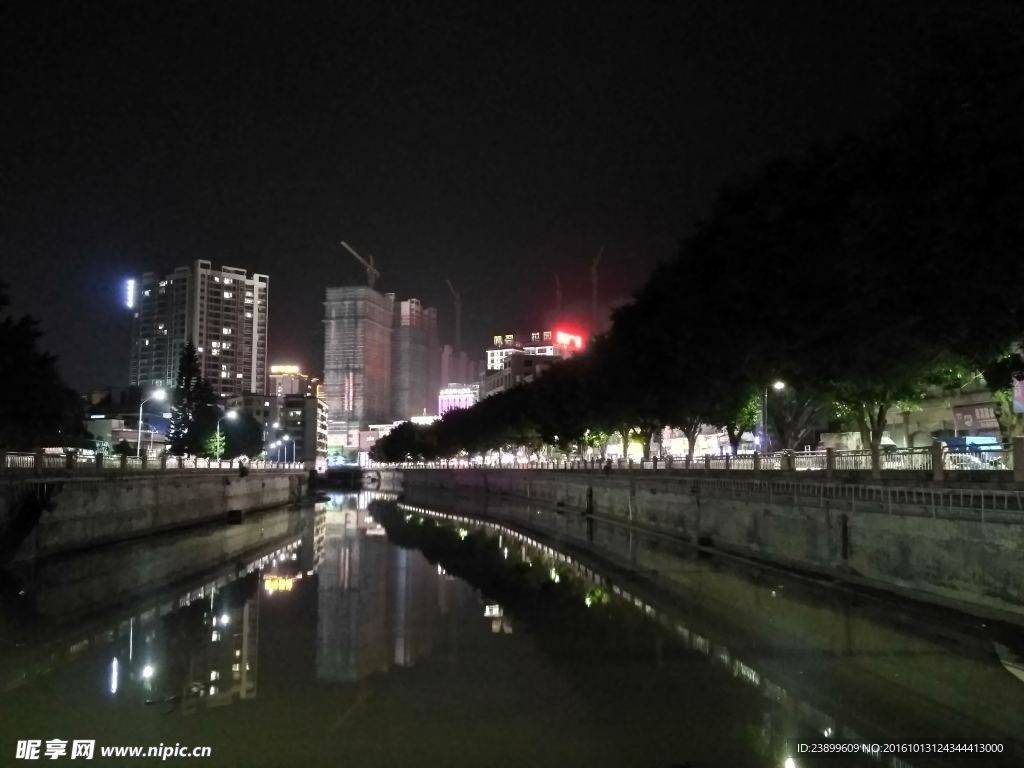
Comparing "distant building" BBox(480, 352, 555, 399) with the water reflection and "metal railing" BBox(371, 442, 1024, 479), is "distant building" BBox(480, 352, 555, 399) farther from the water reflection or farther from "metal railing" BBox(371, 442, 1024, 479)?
the water reflection

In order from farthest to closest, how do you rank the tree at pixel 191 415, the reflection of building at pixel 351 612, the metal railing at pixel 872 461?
the tree at pixel 191 415
the metal railing at pixel 872 461
the reflection of building at pixel 351 612

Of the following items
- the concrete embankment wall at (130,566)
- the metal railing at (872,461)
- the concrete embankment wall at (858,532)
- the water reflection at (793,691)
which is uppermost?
the metal railing at (872,461)

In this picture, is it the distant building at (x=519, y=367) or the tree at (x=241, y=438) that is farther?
the distant building at (x=519, y=367)

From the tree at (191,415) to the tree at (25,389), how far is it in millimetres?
43972

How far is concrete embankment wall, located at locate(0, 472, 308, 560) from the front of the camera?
3185cm

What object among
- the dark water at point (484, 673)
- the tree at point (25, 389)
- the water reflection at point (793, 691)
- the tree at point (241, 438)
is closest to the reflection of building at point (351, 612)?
the dark water at point (484, 673)

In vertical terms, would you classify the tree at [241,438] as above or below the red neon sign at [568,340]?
below

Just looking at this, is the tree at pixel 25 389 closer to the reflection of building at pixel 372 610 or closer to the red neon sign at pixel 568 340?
the reflection of building at pixel 372 610

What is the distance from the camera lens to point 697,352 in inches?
1563

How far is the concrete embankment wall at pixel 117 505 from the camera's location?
1254 inches

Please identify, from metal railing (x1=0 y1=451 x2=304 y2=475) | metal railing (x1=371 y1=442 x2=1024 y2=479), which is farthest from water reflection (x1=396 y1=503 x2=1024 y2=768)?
metal railing (x1=0 y1=451 x2=304 y2=475)

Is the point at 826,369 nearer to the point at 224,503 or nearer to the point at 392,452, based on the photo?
the point at 224,503

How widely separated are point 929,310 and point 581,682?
13602 millimetres

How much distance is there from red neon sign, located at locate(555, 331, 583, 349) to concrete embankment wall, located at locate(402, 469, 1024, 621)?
136 metres
